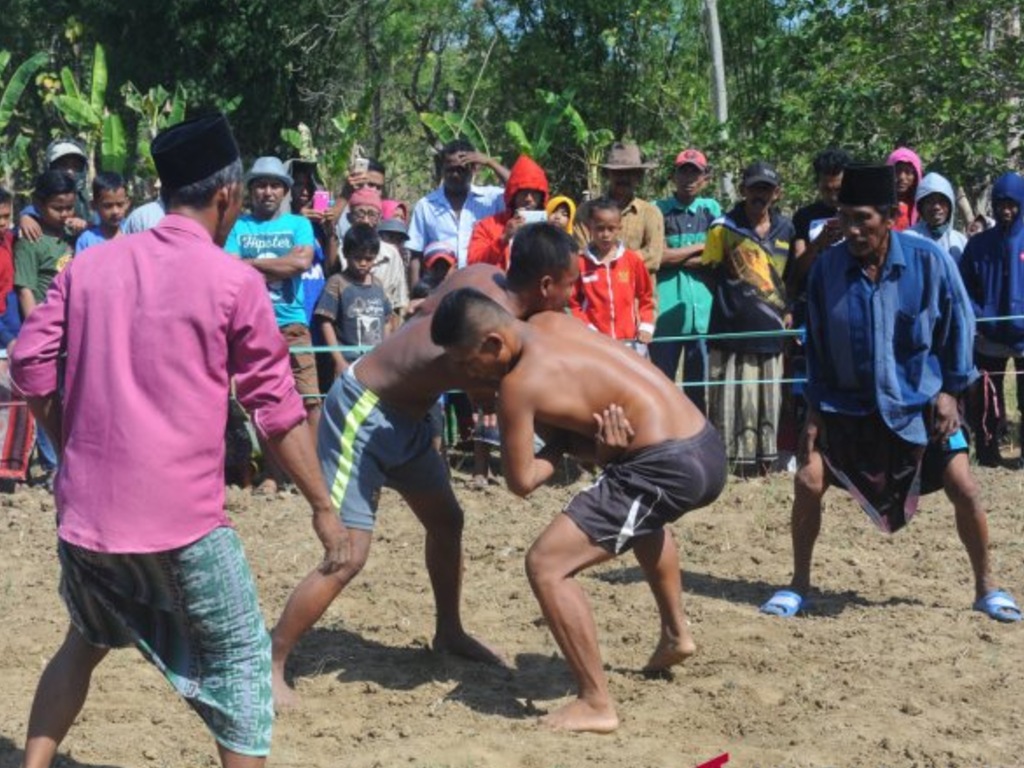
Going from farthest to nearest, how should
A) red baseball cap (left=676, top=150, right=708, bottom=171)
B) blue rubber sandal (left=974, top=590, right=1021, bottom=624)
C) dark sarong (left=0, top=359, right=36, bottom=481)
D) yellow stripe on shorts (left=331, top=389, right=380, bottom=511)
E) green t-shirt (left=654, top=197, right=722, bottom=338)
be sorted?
1. red baseball cap (left=676, top=150, right=708, bottom=171)
2. green t-shirt (left=654, top=197, right=722, bottom=338)
3. dark sarong (left=0, top=359, right=36, bottom=481)
4. blue rubber sandal (left=974, top=590, right=1021, bottom=624)
5. yellow stripe on shorts (left=331, top=389, right=380, bottom=511)

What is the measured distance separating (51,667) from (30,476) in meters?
5.87

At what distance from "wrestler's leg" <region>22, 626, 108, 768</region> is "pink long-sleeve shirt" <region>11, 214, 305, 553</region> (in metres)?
0.46

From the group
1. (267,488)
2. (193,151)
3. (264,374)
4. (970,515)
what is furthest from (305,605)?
(267,488)

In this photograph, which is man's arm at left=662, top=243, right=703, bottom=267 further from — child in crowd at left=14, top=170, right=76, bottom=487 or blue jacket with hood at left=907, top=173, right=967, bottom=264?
child in crowd at left=14, top=170, right=76, bottom=487

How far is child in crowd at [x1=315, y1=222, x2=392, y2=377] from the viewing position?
9.93 meters

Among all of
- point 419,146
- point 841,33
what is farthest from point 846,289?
point 419,146

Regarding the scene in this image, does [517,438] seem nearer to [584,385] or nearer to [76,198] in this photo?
[584,385]

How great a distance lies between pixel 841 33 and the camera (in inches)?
565

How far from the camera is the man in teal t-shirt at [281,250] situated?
9711 millimetres

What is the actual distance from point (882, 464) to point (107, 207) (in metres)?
4.86

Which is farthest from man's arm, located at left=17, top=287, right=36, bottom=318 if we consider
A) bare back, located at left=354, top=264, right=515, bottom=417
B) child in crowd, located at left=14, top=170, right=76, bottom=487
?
bare back, located at left=354, top=264, right=515, bottom=417

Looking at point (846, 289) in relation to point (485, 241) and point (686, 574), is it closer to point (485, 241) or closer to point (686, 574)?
point (686, 574)

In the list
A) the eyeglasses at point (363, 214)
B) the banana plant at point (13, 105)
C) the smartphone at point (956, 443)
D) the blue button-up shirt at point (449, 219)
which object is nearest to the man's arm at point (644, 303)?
the blue button-up shirt at point (449, 219)

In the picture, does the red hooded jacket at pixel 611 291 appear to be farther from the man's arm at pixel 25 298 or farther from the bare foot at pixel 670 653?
the bare foot at pixel 670 653
